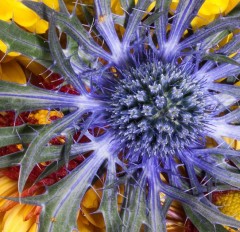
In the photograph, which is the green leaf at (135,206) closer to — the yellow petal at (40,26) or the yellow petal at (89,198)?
the yellow petal at (89,198)

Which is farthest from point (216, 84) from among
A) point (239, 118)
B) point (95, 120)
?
point (95, 120)

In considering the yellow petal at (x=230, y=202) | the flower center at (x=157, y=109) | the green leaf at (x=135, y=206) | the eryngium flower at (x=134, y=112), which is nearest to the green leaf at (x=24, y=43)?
the eryngium flower at (x=134, y=112)

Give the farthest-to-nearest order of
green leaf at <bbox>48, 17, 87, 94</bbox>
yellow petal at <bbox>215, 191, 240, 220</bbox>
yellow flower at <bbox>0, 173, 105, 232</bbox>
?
yellow petal at <bbox>215, 191, 240, 220</bbox> < yellow flower at <bbox>0, 173, 105, 232</bbox> < green leaf at <bbox>48, 17, 87, 94</bbox>

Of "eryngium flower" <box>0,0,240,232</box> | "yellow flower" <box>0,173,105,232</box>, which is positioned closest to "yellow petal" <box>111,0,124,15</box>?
"eryngium flower" <box>0,0,240,232</box>

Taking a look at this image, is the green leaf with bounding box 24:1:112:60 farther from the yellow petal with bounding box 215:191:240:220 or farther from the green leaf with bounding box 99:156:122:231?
the yellow petal with bounding box 215:191:240:220

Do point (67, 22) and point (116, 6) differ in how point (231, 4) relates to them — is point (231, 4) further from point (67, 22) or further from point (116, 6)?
point (67, 22)

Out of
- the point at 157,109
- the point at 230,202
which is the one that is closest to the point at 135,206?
the point at 157,109
